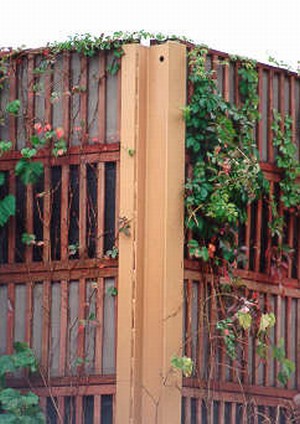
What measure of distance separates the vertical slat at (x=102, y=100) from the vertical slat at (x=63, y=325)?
98 cm

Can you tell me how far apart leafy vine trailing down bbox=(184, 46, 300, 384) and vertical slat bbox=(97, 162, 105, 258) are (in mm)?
555

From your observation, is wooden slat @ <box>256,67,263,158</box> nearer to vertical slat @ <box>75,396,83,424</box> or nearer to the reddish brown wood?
the reddish brown wood

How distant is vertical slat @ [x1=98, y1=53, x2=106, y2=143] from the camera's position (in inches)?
336

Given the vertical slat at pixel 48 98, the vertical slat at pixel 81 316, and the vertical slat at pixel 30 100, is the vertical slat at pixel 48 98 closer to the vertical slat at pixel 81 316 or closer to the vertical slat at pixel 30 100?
the vertical slat at pixel 30 100

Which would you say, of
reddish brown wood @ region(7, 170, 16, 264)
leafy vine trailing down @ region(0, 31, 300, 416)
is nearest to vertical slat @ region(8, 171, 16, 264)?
reddish brown wood @ region(7, 170, 16, 264)

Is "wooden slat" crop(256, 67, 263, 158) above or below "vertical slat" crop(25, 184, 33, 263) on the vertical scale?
above

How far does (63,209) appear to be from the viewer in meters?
8.63

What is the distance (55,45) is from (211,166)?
131cm

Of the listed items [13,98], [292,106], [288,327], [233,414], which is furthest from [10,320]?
[292,106]

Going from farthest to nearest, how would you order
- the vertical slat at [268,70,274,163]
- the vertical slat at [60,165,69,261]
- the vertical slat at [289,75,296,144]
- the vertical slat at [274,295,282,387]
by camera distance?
the vertical slat at [289,75,296,144]
the vertical slat at [268,70,274,163]
the vertical slat at [274,295,282,387]
the vertical slat at [60,165,69,261]

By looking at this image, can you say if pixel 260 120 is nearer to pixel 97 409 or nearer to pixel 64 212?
pixel 64 212

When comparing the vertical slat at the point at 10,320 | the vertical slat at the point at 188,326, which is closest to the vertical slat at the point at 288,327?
the vertical slat at the point at 188,326

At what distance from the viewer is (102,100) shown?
8531 mm

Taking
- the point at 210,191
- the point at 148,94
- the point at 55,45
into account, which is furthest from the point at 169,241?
the point at 55,45
